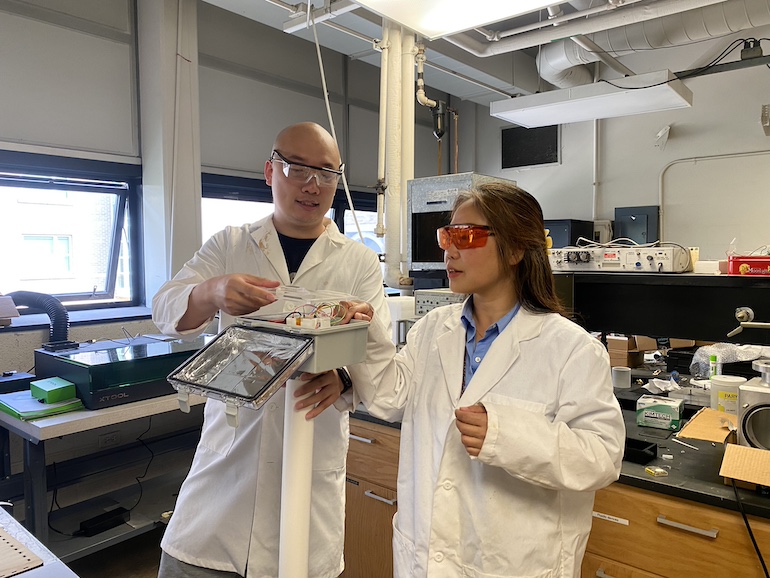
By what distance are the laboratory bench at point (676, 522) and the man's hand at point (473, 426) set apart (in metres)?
0.79

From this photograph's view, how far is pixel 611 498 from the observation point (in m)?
1.65

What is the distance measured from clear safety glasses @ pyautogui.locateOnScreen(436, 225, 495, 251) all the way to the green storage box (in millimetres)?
1999

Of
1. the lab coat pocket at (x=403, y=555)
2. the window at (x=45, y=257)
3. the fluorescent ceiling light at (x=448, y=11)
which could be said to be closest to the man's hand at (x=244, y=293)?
the lab coat pocket at (x=403, y=555)

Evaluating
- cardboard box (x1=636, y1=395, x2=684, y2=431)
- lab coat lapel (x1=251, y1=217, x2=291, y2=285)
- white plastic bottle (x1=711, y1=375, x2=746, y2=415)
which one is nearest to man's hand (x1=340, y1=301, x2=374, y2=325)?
lab coat lapel (x1=251, y1=217, x2=291, y2=285)

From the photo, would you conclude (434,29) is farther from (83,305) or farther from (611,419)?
(83,305)

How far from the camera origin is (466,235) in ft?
4.16

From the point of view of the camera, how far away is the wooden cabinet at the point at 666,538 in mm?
1448

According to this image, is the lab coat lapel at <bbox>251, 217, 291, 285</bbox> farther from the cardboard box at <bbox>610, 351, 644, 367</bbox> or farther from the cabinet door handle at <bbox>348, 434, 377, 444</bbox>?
the cardboard box at <bbox>610, 351, 644, 367</bbox>

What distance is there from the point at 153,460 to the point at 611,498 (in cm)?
296

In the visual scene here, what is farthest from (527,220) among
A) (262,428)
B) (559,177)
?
(559,177)

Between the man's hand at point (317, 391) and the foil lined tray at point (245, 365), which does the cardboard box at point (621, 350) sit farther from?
the foil lined tray at point (245, 365)

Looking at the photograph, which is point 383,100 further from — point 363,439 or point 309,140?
point 363,439

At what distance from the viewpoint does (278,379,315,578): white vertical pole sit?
3.56 ft

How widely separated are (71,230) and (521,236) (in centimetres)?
341
